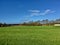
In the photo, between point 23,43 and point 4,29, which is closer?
point 23,43

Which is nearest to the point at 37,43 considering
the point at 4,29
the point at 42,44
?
the point at 42,44

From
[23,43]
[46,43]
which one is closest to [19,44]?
[23,43]

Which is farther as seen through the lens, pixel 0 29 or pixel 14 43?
pixel 0 29

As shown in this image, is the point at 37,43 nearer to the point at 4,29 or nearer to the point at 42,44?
the point at 42,44

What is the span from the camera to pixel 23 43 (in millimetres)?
4379

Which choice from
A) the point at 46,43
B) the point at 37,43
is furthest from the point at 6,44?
the point at 46,43

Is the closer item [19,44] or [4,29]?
[19,44]

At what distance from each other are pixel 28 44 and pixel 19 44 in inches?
11.0

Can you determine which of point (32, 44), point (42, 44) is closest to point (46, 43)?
point (42, 44)

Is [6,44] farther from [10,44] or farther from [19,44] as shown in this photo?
[19,44]

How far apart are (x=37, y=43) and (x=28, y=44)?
325mm

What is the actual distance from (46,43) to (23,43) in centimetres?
72

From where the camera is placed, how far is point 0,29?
7.56 metres

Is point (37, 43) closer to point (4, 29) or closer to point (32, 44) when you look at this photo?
point (32, 44)
